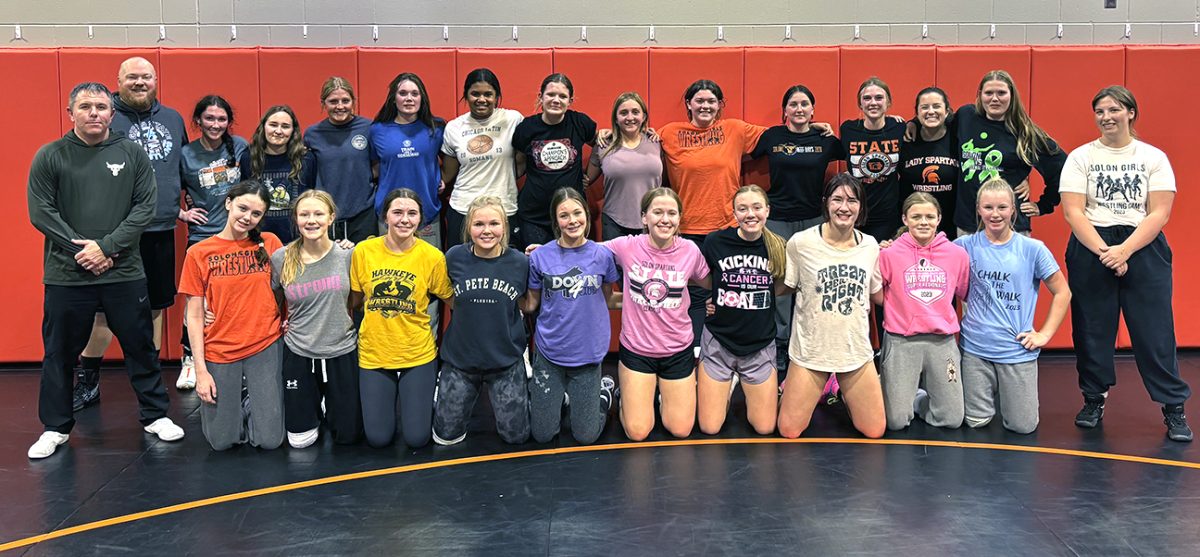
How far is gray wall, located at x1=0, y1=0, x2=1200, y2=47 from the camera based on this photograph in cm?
633

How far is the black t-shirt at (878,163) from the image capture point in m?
5.57

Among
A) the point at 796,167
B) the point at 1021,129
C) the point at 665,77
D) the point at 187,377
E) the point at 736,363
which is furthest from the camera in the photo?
the point at 665,77

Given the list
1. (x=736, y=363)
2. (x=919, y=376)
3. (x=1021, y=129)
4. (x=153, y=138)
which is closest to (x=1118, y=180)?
(x=1021, y=129)

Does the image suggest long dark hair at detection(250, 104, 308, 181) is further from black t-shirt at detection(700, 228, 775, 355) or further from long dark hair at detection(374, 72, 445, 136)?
black t-shirt at detection(700, 228, 775, 355)

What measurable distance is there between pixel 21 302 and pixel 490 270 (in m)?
3.79

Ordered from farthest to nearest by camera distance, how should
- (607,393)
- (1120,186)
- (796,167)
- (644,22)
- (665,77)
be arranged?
1. (644,22)
2. (665,77)
3. (796,167)
4. (607,393)
5. (1120,186)

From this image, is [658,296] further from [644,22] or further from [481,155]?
[644,22]

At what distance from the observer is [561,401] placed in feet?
15.5

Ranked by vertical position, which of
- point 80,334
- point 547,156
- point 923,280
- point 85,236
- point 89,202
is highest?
point 547,156

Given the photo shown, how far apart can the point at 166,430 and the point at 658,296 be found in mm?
2648

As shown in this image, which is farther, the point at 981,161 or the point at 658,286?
the point at 981,161

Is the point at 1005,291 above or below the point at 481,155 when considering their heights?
below

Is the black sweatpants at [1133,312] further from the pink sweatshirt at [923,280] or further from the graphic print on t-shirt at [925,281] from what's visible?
the graphic print on t-shirt at [925,281]

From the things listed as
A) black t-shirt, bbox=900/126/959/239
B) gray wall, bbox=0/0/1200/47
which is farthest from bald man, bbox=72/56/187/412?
black t-shirt, bbox=900/126/959/239
